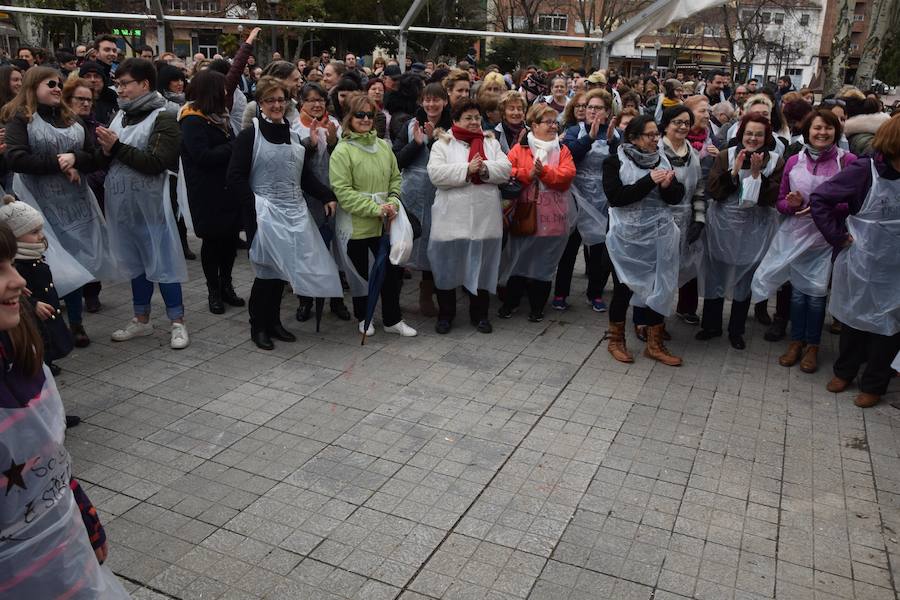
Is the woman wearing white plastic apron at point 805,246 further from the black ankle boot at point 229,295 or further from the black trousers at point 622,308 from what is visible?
the black ankle boot at point 229,295

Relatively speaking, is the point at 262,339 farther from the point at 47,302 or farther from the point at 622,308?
the point at 622,308

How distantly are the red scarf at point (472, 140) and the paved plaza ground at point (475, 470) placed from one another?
4.54 feet

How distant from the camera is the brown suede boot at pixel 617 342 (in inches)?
230

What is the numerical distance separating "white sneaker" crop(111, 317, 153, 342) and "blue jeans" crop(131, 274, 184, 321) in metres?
0.07

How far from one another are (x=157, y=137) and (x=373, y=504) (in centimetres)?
316

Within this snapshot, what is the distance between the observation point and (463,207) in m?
6.09

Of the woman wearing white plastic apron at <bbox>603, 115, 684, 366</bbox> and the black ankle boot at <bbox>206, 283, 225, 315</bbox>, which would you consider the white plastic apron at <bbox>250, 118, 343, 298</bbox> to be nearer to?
the black ankle boot at <bbox>206, 283, 225, 315</bbox>

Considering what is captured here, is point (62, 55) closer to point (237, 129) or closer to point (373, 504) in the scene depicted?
point (237, 129)

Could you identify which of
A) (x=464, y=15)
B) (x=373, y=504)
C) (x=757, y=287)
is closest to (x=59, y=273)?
(x=373, y=504)

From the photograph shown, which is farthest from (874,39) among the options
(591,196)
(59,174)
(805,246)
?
(59,174)

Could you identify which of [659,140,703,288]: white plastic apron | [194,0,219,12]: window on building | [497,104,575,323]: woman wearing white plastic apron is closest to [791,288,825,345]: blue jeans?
[659,140,703,288]: white plastic apron

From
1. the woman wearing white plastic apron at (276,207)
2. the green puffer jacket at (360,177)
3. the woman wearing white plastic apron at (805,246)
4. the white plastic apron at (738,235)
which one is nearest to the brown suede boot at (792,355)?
the woman wearing white plastic apron at (805,246)

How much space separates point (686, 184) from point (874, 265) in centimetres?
131

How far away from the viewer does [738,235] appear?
19.6 feet
